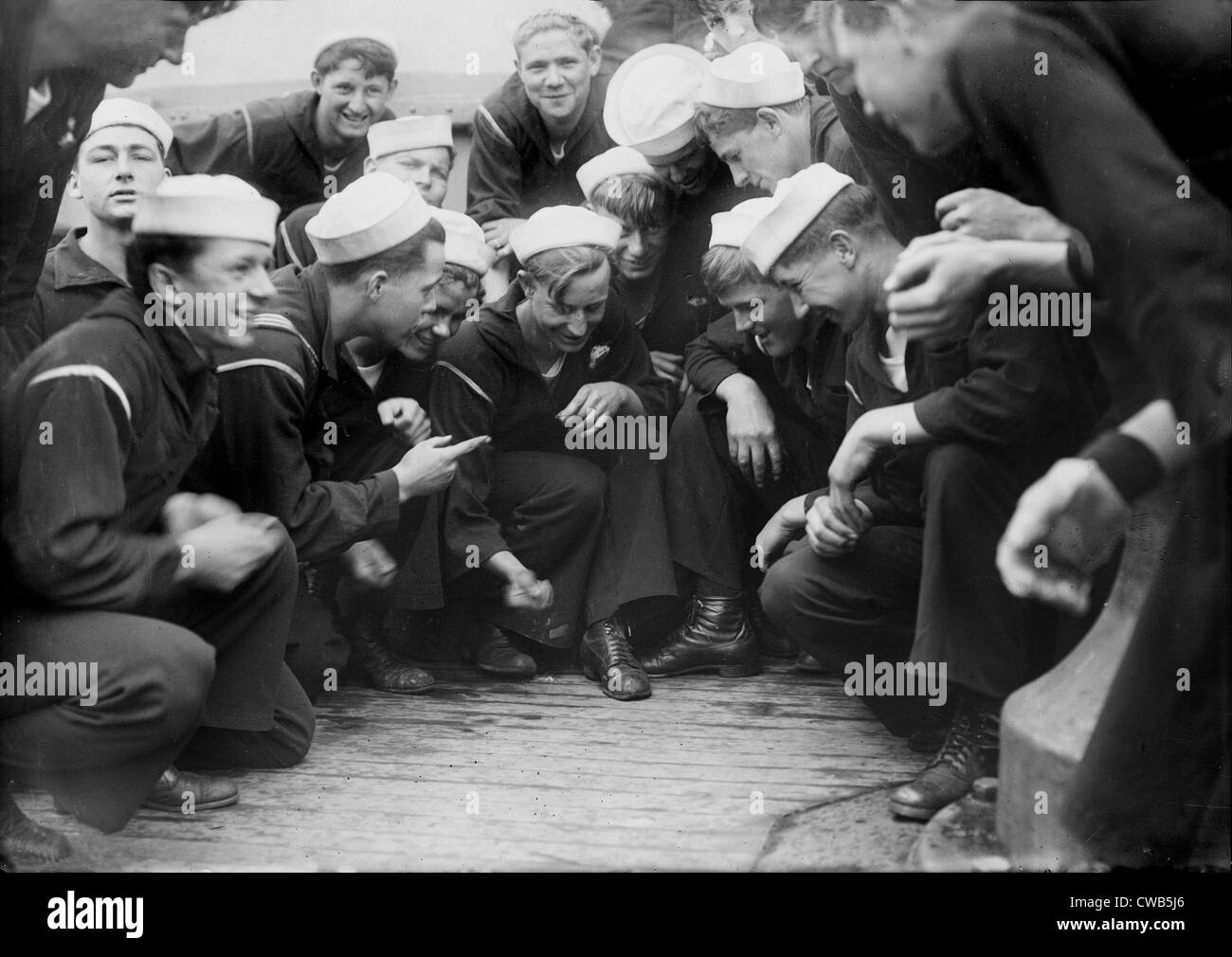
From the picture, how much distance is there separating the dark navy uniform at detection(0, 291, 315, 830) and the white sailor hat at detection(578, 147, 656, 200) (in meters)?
1.32

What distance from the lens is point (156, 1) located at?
16.2 feet

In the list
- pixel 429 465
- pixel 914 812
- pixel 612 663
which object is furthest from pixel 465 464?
pixel 914 812

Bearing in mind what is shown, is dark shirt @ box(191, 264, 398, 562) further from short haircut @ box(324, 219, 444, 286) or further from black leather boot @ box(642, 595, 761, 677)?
black leather boot @ box(642, 595, 761, 677)

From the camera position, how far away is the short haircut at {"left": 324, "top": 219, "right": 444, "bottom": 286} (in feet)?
16.4

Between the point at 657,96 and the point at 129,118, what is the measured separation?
1565mm

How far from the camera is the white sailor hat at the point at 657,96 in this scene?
505cm

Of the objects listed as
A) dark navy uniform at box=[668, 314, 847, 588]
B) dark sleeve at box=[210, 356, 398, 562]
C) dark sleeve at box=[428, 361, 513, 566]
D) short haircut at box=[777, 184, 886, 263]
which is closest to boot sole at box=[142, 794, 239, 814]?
dark sleeve at box=[210, 356, 398, 562]

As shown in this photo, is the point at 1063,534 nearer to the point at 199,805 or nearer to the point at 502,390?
the point at 502,390

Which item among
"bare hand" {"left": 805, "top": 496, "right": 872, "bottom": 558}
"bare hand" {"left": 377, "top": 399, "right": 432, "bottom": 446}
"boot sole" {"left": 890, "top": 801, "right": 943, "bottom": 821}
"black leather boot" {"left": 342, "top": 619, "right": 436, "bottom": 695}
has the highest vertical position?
"bare hand" {"left": 377, "top": 399, "right": 432, "bottom": 446}

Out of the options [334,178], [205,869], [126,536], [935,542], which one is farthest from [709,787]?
[334,178]

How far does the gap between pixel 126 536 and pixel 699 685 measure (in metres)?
1.78

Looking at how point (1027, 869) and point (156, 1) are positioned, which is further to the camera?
point (156, 1)

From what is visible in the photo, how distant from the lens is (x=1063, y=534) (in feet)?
15.3
